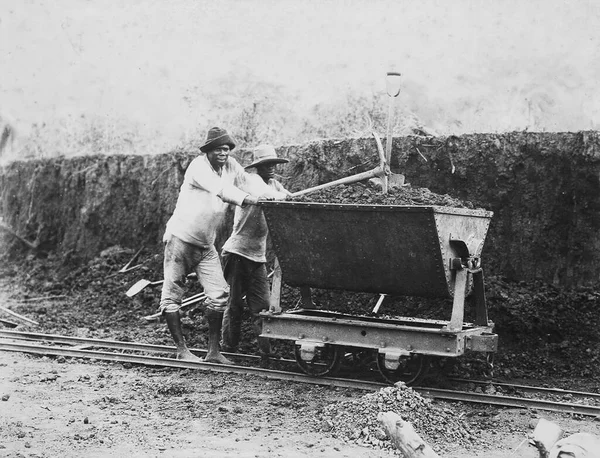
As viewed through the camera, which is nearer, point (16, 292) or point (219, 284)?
point (219, 284)

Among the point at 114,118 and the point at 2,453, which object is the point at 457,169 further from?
the point at 114,118

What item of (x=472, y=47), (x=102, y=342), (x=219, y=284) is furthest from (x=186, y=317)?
(x=472, y=47)

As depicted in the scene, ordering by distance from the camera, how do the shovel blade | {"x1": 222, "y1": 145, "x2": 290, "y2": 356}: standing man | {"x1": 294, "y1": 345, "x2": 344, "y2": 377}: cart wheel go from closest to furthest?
{"x1": 294, "y1": 345, "x2": 344, "y2": 377}: cart wheel → {"x1": 222, "y1": 145, "x2": 290, "y2": 356}: standing man → the shovel blade

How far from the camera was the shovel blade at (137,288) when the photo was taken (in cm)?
Result: 1228

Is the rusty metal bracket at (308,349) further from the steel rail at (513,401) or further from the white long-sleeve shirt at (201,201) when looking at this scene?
the white long-sleeve shirt at (201,201)

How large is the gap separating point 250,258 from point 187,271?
73 cm

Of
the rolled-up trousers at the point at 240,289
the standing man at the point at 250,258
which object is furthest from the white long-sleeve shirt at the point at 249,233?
the rolled-up trousers at the point at 240,289

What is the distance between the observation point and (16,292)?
14.0m

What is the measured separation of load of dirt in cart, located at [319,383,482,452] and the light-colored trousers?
2525mm

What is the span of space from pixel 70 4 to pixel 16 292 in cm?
1058

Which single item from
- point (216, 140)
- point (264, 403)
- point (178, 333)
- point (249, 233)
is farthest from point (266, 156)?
point (264, 403)

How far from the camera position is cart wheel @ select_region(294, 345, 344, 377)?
27.0 ft

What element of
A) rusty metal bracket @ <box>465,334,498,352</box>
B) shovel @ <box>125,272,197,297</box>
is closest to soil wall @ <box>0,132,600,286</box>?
shovel @ <box>125,272,197,297</box>

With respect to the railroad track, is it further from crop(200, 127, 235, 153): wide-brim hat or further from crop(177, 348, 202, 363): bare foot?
crop(200, 127, 235, 153): wide-brim hat
